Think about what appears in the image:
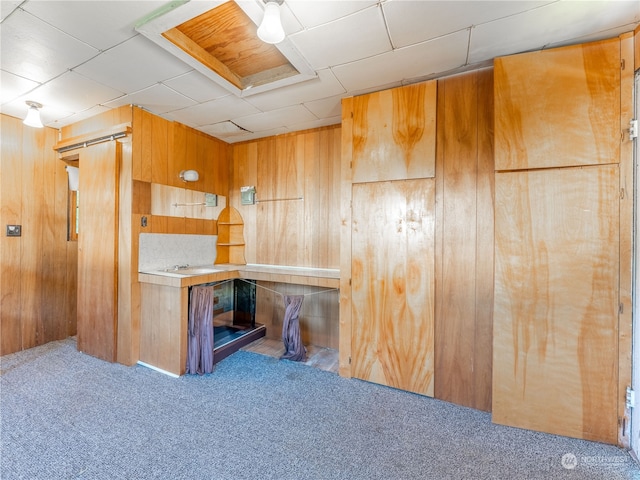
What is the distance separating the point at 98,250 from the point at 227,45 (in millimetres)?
2442

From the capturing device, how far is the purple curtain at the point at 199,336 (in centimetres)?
258

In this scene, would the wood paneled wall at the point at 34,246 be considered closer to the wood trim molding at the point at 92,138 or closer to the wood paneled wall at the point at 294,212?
the wood trim molding at the point at 92,138

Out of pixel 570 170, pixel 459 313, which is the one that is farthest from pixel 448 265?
pixel 570 170

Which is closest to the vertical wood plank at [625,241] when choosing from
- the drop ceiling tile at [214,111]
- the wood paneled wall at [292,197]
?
the wood paneled wall at [292,197]

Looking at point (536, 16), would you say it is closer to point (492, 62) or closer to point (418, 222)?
point (492, 62)

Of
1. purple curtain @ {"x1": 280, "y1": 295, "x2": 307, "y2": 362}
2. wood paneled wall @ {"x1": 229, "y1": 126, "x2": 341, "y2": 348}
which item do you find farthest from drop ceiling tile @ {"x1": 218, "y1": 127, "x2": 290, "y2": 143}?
purple curtain @ {"x1": 280, "y1": 295, "x2": 307, "y2": 362}

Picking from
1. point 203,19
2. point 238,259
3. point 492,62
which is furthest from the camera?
point 238,259

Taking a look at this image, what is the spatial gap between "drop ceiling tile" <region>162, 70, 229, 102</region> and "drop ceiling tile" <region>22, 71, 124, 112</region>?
60 cm

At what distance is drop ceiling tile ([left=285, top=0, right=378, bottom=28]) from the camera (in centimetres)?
150

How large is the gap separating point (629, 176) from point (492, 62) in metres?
1.18

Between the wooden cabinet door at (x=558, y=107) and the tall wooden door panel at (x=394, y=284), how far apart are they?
0.64 meters

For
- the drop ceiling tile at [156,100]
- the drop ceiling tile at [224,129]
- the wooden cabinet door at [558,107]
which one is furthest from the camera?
the drop ceiling tile at [224,129]

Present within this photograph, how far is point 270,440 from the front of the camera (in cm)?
176

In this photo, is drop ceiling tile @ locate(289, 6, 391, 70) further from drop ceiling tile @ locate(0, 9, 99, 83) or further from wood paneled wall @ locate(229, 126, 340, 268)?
drop ceiling tile @ locate(0, 9, 99, 83)
